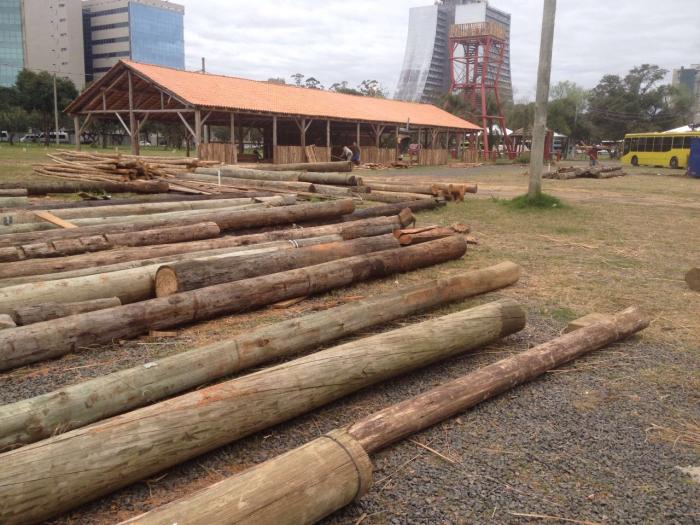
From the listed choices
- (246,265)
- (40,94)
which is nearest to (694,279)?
(246,265)

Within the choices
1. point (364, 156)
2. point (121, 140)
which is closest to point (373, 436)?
point (364, 156)

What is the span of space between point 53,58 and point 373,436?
112 meters

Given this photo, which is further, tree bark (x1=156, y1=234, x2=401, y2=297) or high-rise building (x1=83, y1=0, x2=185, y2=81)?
high-rise building (x1=83, y1=0, x2=185, y2=81)

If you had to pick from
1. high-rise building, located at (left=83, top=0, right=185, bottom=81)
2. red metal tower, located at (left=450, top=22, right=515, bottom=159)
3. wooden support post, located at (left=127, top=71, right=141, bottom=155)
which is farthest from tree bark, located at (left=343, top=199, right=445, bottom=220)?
high-rise building, located at (left=83, top=0, right=185, bottom=81)

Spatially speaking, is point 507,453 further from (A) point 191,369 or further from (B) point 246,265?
(B) point 246,265

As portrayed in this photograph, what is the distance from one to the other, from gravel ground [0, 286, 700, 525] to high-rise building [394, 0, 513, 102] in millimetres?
127964

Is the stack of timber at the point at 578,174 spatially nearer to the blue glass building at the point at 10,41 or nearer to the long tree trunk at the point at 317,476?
the long tree trunk at the point at 317,476

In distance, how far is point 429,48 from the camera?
424 ft

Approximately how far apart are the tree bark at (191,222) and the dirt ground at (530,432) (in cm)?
188

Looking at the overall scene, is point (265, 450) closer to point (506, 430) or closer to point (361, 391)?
point (361, 391)

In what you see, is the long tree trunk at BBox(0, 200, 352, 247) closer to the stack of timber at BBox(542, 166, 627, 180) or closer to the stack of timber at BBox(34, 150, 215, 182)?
the stack of timber at BBox(34, 150, 215, 182)

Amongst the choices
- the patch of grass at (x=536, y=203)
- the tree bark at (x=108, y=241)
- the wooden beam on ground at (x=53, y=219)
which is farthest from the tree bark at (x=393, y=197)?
the wooden beam on ground at (x=53, y=219)

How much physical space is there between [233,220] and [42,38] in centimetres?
10589

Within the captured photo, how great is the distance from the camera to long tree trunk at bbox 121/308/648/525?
2162mm
